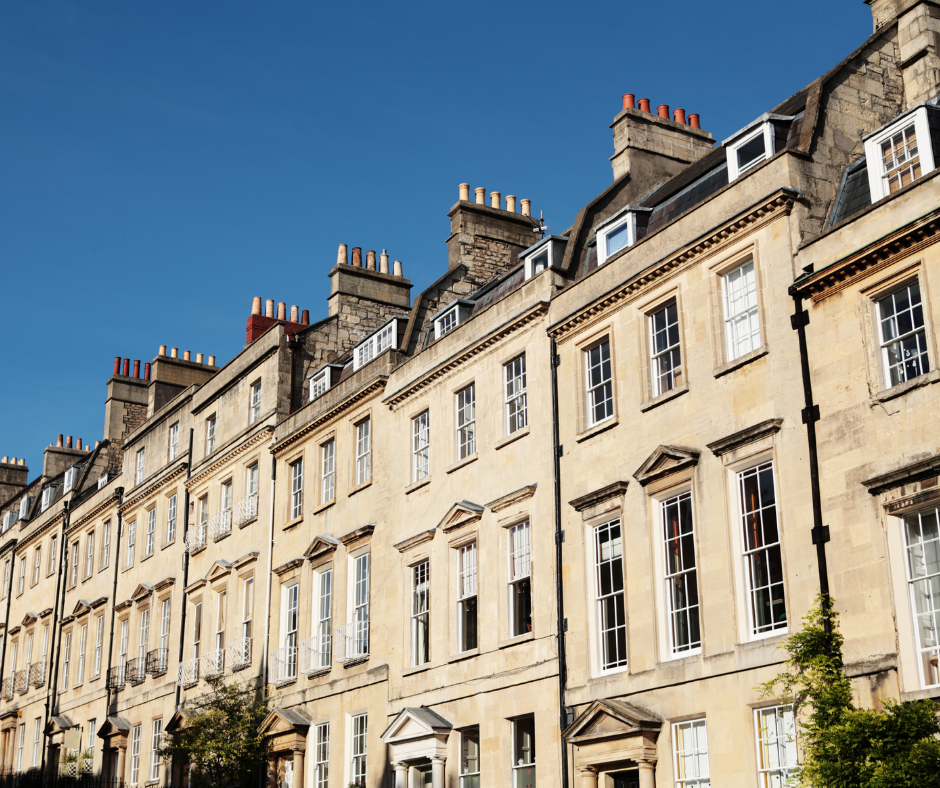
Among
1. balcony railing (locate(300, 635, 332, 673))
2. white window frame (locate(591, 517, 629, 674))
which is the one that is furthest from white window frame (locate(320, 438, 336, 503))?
white window frame (locate(591, 517, 629, 674))

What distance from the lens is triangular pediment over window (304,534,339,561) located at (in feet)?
97.3

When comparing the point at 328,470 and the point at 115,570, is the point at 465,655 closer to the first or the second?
the point at 328,470

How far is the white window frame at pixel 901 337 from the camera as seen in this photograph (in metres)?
17.2

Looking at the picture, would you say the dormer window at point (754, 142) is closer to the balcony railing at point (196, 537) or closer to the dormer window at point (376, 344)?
the dormer window at point (376, 344)

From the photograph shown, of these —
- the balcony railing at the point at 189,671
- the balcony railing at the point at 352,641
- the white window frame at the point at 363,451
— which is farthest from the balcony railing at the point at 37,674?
the white window frame at the point at 363,451

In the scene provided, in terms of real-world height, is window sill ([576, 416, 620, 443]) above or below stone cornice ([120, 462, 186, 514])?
below

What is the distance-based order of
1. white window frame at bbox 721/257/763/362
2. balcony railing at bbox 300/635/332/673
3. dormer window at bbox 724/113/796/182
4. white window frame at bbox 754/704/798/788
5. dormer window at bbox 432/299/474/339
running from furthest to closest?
balcony railing at bbox 300/635/332/673 → dormer window at bbox 432/299/474/339 → dormer window at bbox 724/113/796/182 → white window frame at bbox 721/257/763/362 → white window frame at bbox 754/704/798/788

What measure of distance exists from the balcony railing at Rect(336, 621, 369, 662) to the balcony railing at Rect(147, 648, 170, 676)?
993 centimetres

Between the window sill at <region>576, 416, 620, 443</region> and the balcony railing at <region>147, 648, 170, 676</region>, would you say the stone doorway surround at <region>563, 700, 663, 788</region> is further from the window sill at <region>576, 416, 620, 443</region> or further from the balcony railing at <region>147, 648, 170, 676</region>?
the balcony railing at <region>147, 648, 170, 676</region>

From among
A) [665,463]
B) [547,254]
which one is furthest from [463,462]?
[665,463]

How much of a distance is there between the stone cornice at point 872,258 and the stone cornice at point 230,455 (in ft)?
60.2

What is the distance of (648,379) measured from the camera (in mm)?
21625

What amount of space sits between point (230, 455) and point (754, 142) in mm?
18823

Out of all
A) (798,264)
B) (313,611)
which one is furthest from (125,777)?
(798,264)
